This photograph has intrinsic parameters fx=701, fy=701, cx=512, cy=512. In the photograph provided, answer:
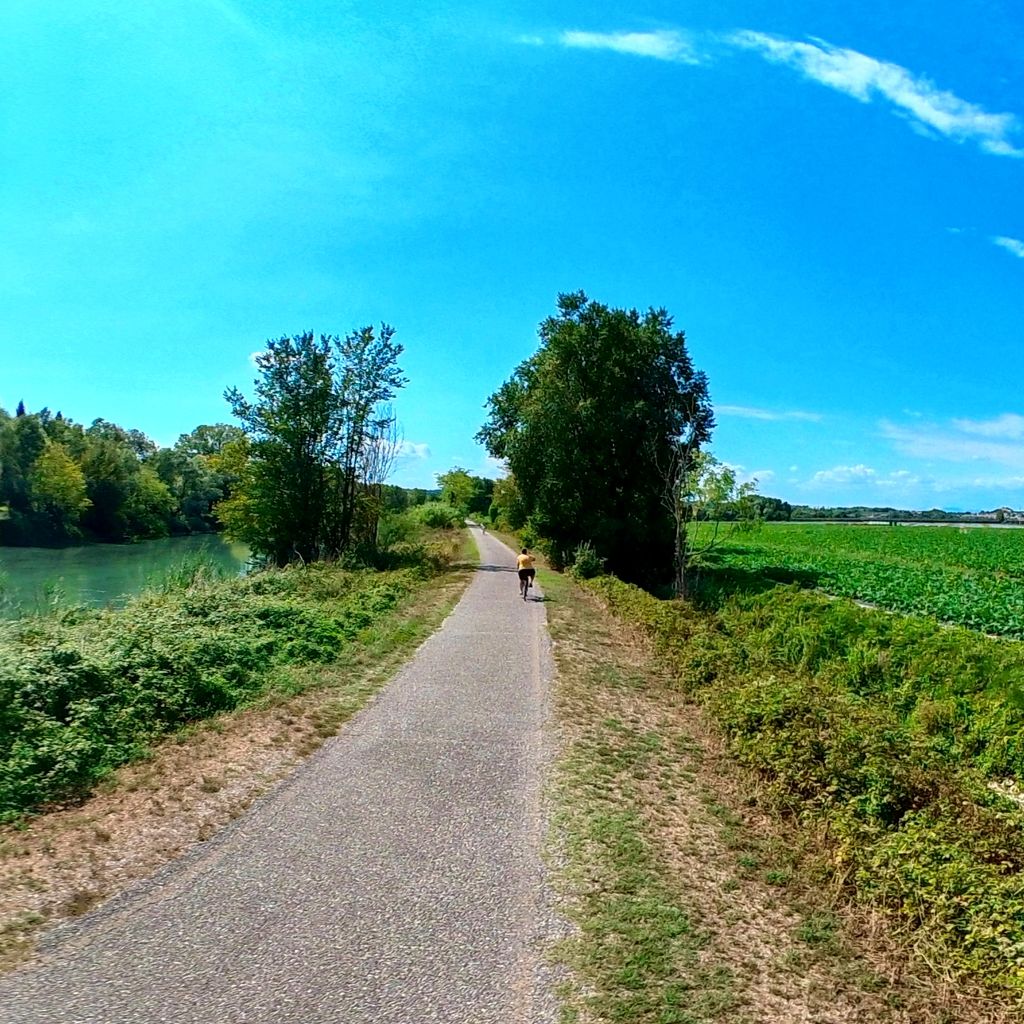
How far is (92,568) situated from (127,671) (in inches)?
1277

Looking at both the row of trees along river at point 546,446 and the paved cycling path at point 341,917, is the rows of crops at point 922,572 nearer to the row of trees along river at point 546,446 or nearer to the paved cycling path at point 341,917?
the row of trees along river at point 546,446

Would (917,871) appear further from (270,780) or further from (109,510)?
(109,510)

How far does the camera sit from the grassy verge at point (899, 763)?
4.07 m

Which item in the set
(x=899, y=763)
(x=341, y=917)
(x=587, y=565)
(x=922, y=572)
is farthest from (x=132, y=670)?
(x=922, y=572)

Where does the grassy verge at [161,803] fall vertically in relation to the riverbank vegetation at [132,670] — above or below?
below

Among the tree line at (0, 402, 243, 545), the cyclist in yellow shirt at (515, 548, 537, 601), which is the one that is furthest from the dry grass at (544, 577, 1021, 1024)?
the tree line at (0, 402, 243, 545)

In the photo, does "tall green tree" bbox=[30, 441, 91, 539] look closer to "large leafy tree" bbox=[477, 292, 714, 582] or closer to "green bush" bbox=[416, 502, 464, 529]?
"green bush" bbox=[416, 502, 464, 529]

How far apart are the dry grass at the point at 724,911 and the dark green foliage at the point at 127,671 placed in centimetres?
423

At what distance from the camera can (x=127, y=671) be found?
7977 millimetres

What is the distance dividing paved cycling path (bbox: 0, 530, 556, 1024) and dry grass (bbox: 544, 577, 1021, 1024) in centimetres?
38

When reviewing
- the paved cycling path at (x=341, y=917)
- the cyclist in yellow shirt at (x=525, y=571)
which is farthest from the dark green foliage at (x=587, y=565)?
the paved cycling path at (x=341, y=917)

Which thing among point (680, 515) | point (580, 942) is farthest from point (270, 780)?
point (680, 515)

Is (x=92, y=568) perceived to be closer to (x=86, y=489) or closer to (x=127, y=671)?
(x=86, y=489)

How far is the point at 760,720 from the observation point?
296 inches
